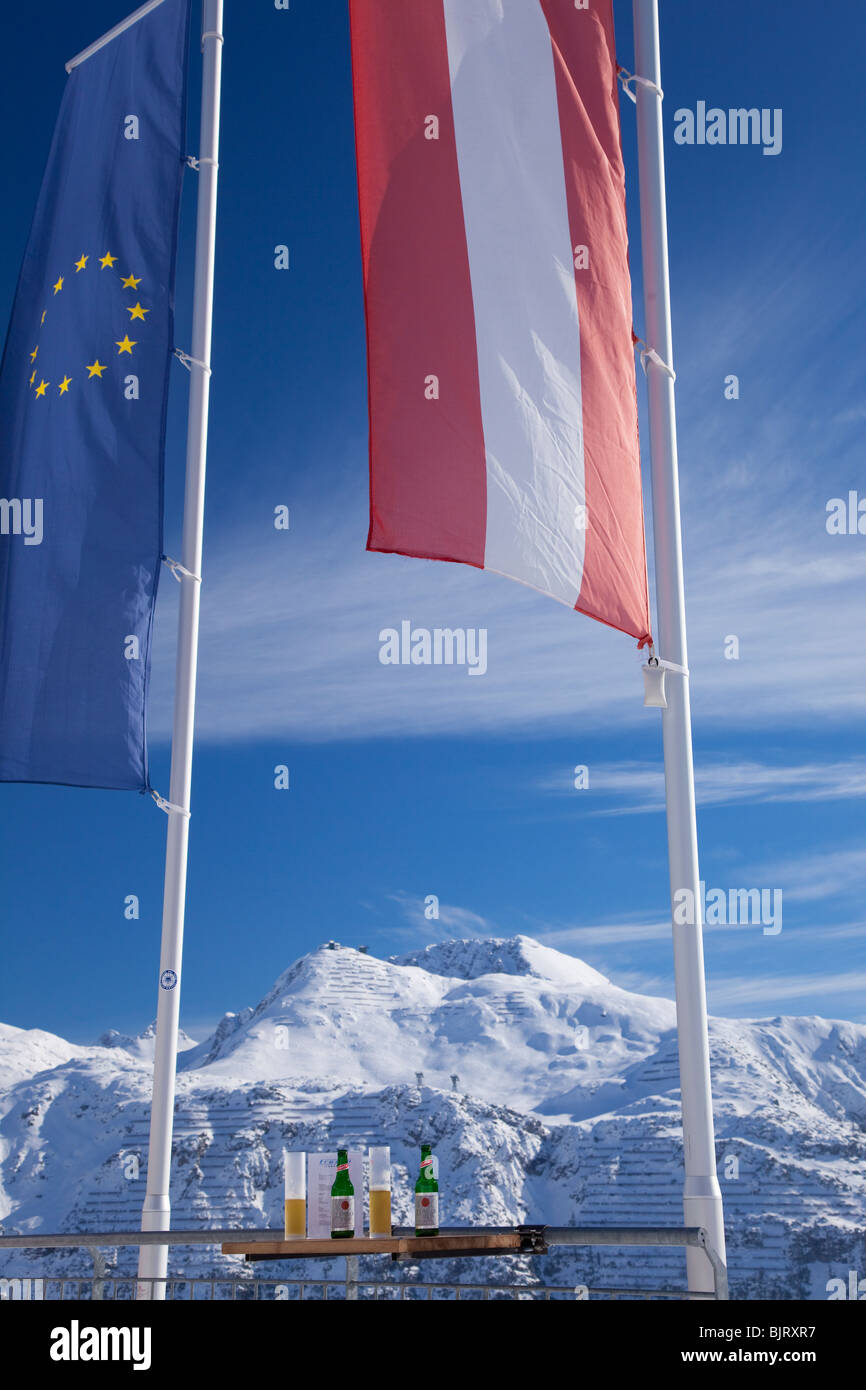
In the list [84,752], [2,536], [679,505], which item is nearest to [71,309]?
[2,536]

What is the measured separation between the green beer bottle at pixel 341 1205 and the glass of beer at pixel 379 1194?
116mm

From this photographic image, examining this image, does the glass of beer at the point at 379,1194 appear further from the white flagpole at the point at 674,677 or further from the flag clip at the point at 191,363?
the flag clip at the point at 191,363

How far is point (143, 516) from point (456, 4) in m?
4.10

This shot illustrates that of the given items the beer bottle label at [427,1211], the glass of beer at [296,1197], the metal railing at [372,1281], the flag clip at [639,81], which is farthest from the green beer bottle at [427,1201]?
the flag clip at [639,81]

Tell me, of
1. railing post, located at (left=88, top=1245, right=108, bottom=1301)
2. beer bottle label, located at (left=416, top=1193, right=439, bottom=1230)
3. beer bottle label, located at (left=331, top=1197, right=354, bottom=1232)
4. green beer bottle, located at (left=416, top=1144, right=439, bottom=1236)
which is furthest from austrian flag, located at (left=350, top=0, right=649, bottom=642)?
railing post, located at (left=88, top=1245, right=108, bottom=1301)

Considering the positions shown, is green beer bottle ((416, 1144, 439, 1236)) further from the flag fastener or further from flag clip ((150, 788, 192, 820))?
flag clip ((150, 788, 192, 820))

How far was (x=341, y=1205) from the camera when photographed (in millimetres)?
5676

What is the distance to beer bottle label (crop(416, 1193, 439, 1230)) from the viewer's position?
5570 mm

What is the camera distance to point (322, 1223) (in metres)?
5.69

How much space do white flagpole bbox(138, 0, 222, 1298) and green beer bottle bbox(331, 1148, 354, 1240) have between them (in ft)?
10.0

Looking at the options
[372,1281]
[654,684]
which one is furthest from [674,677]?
[372,1281]

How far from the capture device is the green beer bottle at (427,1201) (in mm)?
5555

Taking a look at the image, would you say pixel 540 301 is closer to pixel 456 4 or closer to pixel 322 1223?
pixel 456 4

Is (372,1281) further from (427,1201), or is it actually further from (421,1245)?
(427,1201)
